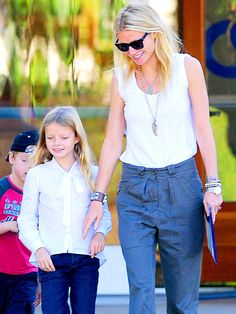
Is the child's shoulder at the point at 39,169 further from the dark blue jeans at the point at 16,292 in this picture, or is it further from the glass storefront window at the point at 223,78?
the glass storefront window at the point at 223,78

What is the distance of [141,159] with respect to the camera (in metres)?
4.20

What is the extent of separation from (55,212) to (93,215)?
19cm

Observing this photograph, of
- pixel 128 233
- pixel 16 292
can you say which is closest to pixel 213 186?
pixel 128 233

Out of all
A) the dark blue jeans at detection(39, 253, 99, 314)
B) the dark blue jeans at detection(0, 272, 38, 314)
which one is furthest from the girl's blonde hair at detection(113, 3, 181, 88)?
the dark blue jeans at detection(0, 272, 38, 314)

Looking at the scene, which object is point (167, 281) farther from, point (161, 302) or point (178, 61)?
point (161, 302)

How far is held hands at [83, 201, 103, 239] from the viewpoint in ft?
14.0

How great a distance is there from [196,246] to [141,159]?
1.55 ft

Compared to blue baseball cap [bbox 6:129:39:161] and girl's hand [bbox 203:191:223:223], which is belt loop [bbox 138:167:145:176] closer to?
girl's hand [bbox 203:191:223:223]

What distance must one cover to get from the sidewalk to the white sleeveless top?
214 centimetres

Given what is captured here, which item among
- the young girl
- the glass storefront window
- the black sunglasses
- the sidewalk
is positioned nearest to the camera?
the black sunglasses

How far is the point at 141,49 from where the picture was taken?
13.6 feet

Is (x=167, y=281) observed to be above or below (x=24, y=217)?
below

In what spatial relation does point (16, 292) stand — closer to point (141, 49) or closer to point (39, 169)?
point (39, 169)

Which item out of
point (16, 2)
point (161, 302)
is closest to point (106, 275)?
point (161, 302)
